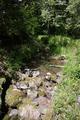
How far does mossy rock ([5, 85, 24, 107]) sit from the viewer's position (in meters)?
10.7

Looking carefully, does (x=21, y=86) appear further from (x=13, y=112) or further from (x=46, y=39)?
(x=46, y=39)

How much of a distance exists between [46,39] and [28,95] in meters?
12.0

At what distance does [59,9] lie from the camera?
25.0 metres

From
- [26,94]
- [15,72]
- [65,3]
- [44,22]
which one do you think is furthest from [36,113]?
[65,3]

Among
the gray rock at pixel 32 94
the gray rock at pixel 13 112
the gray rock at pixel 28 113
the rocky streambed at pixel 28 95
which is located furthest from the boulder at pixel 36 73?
the gray rock at pixel 13 112

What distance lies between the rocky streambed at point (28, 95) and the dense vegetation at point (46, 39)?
73 cm

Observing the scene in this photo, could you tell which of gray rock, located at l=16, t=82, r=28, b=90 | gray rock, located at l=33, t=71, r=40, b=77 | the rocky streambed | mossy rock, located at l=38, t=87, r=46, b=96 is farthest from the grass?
gray rock, located at l=33, t=71, r=40, b=77

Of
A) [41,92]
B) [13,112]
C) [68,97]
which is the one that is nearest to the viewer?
[68,97]

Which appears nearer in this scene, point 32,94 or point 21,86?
point 32,94

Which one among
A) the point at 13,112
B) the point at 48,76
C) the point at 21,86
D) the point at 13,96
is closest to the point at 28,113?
the point at 13,112

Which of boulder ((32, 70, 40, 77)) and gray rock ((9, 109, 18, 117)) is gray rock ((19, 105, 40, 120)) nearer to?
gray rock ((9, 109, 18, 117))

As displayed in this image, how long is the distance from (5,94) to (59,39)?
494 inches

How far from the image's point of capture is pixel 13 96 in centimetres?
1106

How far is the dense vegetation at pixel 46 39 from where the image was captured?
9.90m
